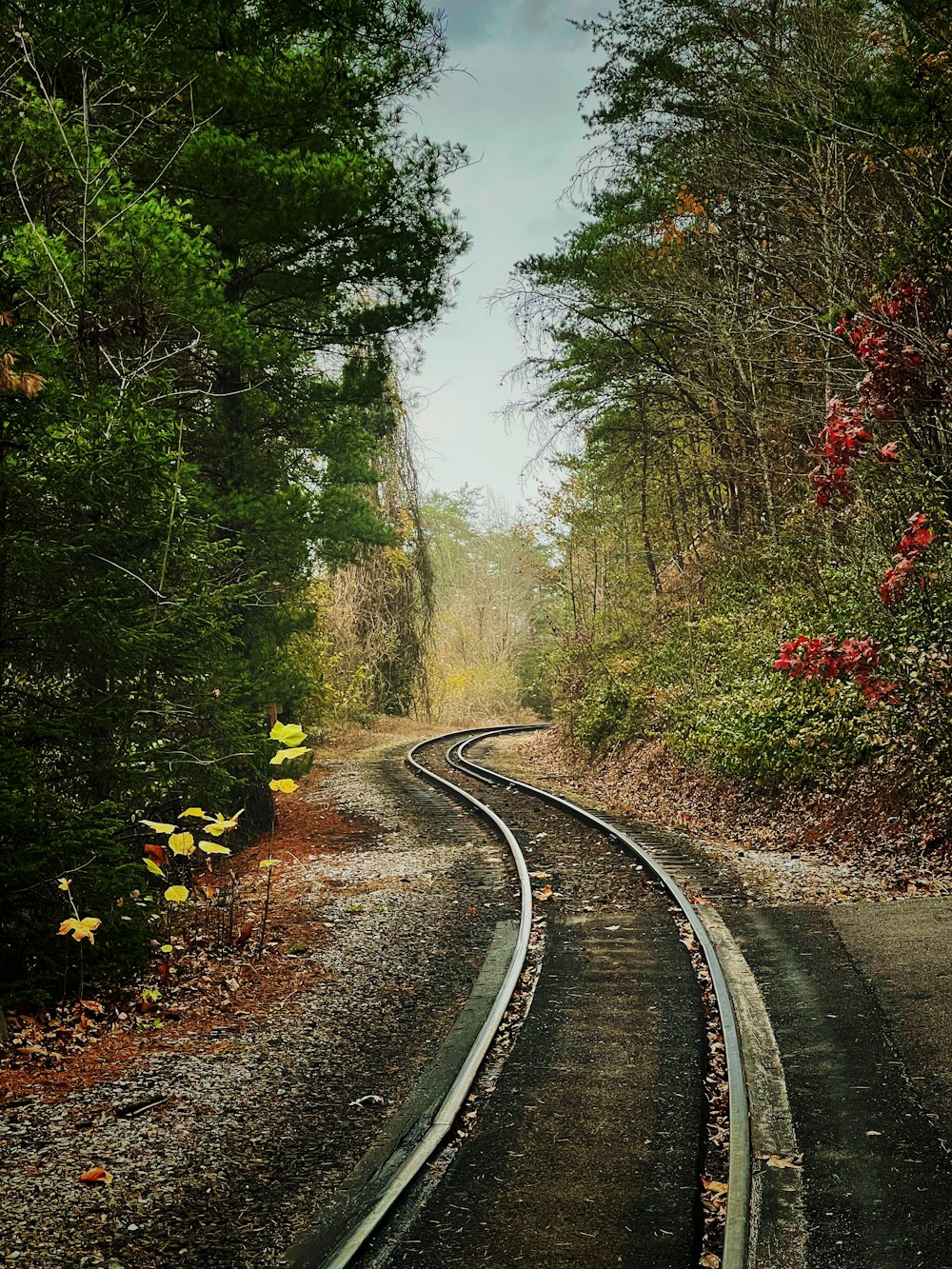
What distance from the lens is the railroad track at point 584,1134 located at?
153 inches

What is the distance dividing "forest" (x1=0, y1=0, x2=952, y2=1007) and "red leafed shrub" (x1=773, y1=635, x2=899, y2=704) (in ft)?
0.10

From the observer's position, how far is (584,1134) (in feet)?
15.7

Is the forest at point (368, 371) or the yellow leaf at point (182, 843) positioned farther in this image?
the forest at point (368, 371)

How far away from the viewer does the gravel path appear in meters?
4.06

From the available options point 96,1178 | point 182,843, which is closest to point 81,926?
point 182,843

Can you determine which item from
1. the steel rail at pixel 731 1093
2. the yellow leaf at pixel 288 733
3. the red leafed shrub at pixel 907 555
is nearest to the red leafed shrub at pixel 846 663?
the red leafed shrub at pixel 907 555

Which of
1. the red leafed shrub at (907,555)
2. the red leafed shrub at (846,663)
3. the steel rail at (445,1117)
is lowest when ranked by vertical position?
the steel rail at (445,1117)

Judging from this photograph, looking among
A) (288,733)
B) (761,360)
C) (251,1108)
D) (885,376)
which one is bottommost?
(251,1108)

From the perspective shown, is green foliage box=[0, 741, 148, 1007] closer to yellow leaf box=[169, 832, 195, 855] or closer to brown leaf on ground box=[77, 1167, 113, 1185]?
A: yellow leaf box=[169, 832, 195, 855]

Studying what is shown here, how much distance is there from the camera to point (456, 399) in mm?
17969

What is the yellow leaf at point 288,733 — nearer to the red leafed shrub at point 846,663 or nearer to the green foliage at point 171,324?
the green foliage at point 171,324

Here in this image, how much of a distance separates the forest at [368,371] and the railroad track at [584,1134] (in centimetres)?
290

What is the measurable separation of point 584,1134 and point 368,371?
38.6 ft

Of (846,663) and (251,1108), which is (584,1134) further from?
(846,663)
